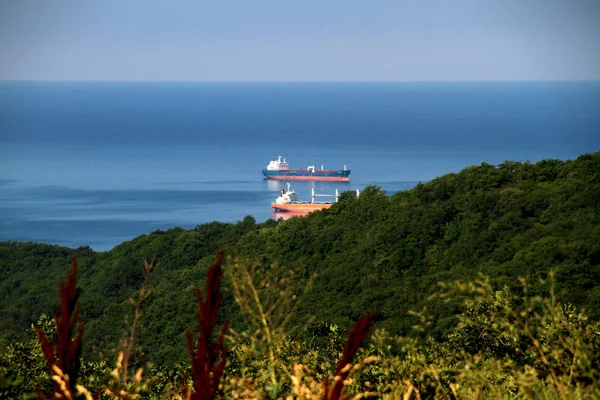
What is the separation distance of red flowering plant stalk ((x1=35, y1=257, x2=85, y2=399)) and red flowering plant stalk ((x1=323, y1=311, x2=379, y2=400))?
514 millimetres

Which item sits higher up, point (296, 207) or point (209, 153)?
point (209, 153)

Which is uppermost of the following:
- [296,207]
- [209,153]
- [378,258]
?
[209,153]

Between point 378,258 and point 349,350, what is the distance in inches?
724

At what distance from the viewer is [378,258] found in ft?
65.3

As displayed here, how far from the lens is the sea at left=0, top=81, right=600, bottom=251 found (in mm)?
62125

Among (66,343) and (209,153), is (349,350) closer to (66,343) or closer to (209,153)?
(66,343)

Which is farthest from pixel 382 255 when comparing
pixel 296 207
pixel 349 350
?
pixel 296 207

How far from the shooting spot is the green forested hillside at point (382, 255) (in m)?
15.7

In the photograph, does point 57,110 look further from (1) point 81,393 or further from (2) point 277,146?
(1) point 81,393

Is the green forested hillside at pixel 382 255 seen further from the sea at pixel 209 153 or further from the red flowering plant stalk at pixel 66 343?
the sea at pixel 209 153

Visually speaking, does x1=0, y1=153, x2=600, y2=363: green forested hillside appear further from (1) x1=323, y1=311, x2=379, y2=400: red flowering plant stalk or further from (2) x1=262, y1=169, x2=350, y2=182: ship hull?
(2) x1=262, y1=169, x2=350, y2=182: ship hull

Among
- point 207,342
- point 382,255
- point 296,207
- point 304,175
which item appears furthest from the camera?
point 304,175

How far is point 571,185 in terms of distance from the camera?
66.2ft

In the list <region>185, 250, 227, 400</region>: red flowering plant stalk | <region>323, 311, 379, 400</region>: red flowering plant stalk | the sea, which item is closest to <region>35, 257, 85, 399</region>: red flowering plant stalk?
<region>185, 250, 227, 400</region>: red flowering plant stalk
